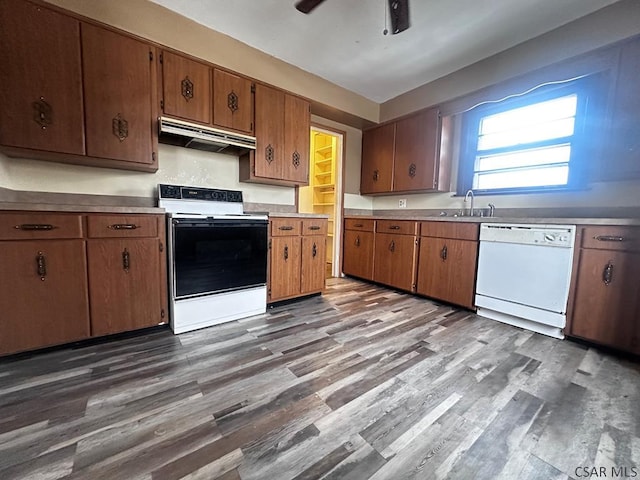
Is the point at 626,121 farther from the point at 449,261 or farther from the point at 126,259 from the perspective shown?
the point at 126,259

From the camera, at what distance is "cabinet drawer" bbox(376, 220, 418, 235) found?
3091 mm

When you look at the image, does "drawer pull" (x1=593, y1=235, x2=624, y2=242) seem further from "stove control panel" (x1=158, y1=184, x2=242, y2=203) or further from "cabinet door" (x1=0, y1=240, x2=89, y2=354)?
"cabinet door" (x1=0, y1=240, x2=89, y2=354)

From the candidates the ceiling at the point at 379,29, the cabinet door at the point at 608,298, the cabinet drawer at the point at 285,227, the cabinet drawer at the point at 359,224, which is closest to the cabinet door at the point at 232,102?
the ceiling at the point at 379,29

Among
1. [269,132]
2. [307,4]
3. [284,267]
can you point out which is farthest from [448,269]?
[307,4]

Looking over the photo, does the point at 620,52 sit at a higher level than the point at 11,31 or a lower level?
higher

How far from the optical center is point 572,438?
114 centimetres

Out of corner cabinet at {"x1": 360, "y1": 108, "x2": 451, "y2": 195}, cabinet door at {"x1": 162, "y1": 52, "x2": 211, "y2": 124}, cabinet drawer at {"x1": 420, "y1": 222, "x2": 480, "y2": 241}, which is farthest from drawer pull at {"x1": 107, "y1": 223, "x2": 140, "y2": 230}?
corner cabinet at {"x1": 360, "y1": 108, "x2": 451, "y2": 195}

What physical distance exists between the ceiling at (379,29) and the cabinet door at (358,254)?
2.05 meters

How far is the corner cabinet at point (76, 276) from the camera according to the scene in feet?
5.15

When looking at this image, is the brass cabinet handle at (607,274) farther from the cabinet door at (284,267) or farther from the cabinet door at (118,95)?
the cabinet door at (118,95)

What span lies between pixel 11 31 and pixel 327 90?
2.67 metres

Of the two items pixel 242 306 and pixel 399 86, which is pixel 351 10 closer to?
pixel 399 86

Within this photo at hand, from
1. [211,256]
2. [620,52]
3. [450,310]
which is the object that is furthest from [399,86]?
[211,256]

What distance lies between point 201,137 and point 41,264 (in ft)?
4.49
